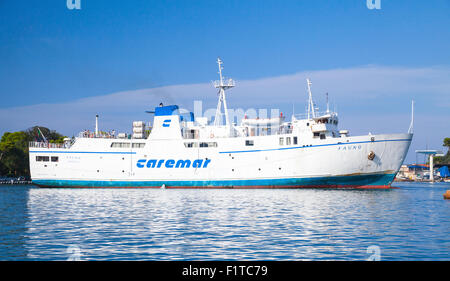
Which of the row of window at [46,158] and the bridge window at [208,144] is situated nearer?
the bridge window at [208,144]

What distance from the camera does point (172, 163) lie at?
4416 cm

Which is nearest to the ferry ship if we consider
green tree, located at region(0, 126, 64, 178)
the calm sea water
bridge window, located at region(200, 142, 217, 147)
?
bridge window, located at region(200, 142, 217, 147)

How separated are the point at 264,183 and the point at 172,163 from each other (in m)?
10.2

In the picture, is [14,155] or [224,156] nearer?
[224,156]

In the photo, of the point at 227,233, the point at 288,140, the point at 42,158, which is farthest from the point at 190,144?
the point at 227,233

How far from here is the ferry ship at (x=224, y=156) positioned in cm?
3925

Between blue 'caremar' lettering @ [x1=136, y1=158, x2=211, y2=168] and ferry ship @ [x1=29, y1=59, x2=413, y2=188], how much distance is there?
0.11 m

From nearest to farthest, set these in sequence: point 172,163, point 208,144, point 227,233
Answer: point 227,233 < point 208,144 < point 172,163

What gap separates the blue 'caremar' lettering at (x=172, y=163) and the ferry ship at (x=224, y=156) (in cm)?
11

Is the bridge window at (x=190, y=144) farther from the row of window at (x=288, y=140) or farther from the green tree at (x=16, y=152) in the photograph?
the green tree at (x=16, y=152)

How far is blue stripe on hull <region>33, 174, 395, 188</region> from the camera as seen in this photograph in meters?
39.7

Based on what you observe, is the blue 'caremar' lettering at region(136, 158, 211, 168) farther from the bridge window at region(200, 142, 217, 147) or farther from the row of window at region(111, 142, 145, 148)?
the row of window at region(111, 142, 145, 148)

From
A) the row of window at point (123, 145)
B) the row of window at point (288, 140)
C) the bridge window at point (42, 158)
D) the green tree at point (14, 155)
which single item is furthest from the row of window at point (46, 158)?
the green tree at point (14, 155)

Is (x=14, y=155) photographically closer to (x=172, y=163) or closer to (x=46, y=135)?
(x=46, y=135)
